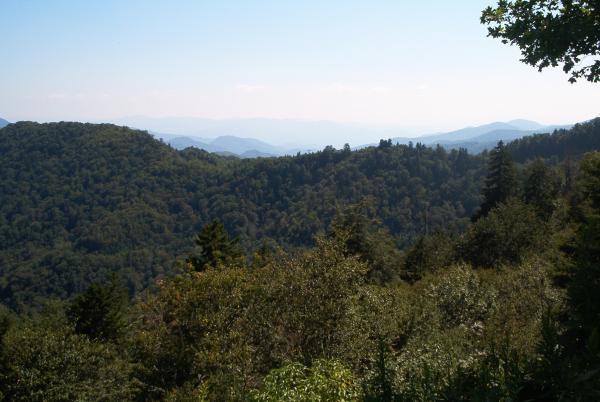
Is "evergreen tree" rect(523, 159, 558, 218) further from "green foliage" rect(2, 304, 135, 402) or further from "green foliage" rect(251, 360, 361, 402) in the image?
"green foliage" rect(251, 360, 361, 402)

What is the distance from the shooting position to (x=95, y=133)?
610 ft

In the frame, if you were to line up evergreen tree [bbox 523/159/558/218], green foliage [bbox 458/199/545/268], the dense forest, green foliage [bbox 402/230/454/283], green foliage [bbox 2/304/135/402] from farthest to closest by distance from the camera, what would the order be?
evergreen tree [bbox 523/159/558/218] < green foliage [bbox 402/230/454/283] < green foliage [bbox 458/199/545/268] < green foliage [bbox 2/304/135/402] < the dense forest

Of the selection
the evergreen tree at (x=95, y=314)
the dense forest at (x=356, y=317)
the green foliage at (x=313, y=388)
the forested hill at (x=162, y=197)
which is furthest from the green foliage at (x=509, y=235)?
the forested hill at (x=162, y=197)

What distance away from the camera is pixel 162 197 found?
152 meters

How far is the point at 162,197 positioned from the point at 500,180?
Answer: 417 ft

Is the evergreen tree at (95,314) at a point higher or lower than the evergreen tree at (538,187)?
lower

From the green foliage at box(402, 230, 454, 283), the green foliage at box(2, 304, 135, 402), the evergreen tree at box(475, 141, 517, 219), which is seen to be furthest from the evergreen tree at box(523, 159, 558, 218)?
the green foliage at box(2, 304, 135, 402)

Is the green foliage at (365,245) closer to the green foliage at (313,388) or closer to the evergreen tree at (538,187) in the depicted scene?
the evergreen tree at (538,187)

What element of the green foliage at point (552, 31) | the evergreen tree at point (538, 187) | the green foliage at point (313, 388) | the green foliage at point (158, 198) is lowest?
the green foliage at point (158, 198)

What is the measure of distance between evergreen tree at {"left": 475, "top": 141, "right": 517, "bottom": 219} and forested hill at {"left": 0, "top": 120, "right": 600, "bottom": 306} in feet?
187

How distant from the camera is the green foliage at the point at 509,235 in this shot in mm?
29469

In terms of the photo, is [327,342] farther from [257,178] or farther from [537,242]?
[257,178]

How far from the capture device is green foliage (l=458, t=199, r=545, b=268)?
29.5 meters

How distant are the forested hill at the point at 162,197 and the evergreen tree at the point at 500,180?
57.0 meters
